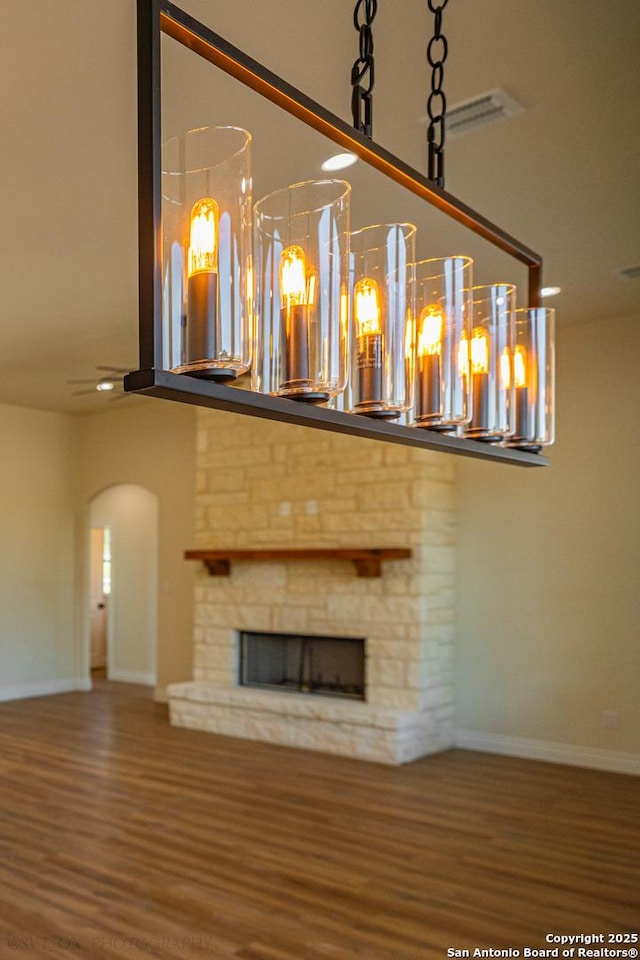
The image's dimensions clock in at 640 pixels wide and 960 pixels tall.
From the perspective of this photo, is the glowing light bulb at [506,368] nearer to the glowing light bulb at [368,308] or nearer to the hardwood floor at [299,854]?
the glowing light bulb at [368,308]

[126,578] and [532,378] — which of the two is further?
[126,578]

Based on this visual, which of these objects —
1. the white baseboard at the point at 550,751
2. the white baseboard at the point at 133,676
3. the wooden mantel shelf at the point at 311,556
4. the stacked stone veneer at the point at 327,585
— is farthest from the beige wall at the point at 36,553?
the white baseboard at the point at 550,751

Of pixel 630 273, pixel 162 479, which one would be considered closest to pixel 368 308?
pixel 630 273

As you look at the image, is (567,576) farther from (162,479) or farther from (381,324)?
(381,324)

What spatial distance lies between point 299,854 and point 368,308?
3198mm

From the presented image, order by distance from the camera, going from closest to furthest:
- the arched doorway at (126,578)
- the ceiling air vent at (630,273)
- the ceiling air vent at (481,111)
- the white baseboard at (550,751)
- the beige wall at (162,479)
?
the ceiling air vent at (481,111), the ceiling air vent at (630,273), the white baseboard at (550,751), the beige wall at (162,479), the arched doorway at (126,578)

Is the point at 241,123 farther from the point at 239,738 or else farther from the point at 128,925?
the point at 239,738

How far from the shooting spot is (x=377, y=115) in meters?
3.03

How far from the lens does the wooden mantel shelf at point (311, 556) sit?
6.04 meters

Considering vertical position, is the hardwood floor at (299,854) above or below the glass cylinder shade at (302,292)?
below

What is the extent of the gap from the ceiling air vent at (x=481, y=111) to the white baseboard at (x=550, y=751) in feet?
13.9

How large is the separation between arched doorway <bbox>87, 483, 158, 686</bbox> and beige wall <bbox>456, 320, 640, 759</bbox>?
4.76m

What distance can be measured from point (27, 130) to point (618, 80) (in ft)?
6.99

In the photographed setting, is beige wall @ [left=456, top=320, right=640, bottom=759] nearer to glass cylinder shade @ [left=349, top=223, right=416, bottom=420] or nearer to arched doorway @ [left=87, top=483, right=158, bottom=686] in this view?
glass cylinder shade @ [left=349, top=223, right=416, bottom=420]
